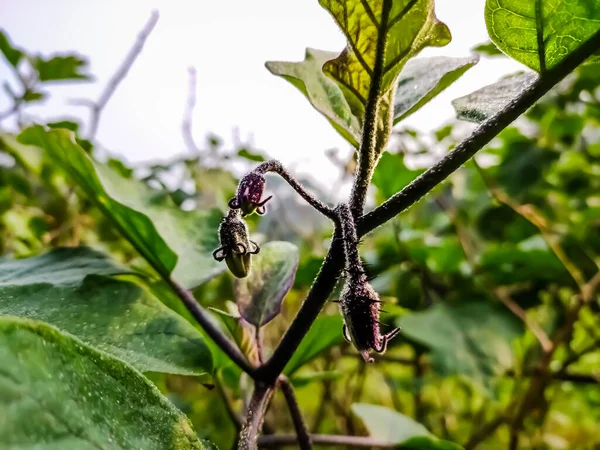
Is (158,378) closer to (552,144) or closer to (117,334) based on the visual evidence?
(117,334)

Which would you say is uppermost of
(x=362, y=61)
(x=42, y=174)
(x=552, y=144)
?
(x=362, y=61)

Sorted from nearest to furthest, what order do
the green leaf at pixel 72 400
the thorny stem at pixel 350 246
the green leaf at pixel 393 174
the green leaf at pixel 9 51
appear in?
the green leaf at pixel 72 400 → the thorny stem at pixel 350 246 → the green leaf at pixel 393 174 → the green leaf at pixel 9 51

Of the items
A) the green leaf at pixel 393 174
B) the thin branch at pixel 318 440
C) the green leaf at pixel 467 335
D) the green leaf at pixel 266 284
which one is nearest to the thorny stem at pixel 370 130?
the green leaf at pixel 266 284

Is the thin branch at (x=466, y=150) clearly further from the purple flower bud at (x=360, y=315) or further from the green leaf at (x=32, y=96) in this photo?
the green leaf at (x=32, y=96)

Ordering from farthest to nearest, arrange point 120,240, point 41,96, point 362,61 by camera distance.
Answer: point 41,96, point 120,240, point 362,61

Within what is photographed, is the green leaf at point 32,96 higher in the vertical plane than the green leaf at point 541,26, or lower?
lower

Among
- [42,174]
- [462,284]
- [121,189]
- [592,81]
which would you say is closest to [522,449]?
[462,284]
